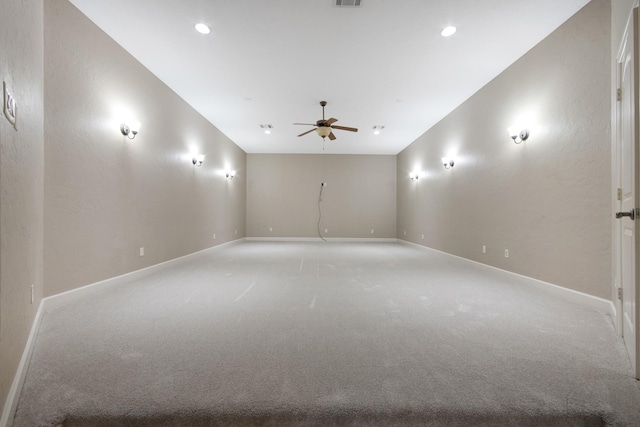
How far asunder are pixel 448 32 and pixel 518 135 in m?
1.60

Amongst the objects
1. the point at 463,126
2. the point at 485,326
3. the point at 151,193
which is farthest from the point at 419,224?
the point at 151,193

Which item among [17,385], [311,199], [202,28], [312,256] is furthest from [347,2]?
[311,199]

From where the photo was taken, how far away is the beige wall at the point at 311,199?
31.8 feet

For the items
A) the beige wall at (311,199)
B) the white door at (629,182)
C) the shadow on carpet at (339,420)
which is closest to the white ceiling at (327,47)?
the white door at (629,182)

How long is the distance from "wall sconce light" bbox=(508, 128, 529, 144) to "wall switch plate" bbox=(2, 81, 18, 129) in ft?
15.0

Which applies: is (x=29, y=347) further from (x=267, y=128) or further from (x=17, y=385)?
(x=267, y=128)

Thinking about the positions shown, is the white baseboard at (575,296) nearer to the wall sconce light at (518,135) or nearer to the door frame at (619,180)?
the door frame at (619,180)

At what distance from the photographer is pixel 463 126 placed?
207 inches

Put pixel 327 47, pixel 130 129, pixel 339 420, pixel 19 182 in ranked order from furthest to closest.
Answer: pixel 130 129 → pixel 327 47 → pixel 19 182 → pixel 339 420

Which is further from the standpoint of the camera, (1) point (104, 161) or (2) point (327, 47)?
(2) point (327, 47)

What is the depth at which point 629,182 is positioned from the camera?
1807mm

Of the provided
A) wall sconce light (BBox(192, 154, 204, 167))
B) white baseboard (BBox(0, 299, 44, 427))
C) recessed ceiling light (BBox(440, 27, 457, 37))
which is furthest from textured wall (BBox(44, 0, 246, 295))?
recessed ceiling light (BBox(440, 27, 457, 37))

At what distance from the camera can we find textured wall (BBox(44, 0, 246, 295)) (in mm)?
2707

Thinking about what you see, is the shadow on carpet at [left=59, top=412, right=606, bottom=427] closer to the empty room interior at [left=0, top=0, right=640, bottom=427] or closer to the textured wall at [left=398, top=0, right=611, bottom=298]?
the empty room interior at [left=0, top=0, right=640, bottom=427]
